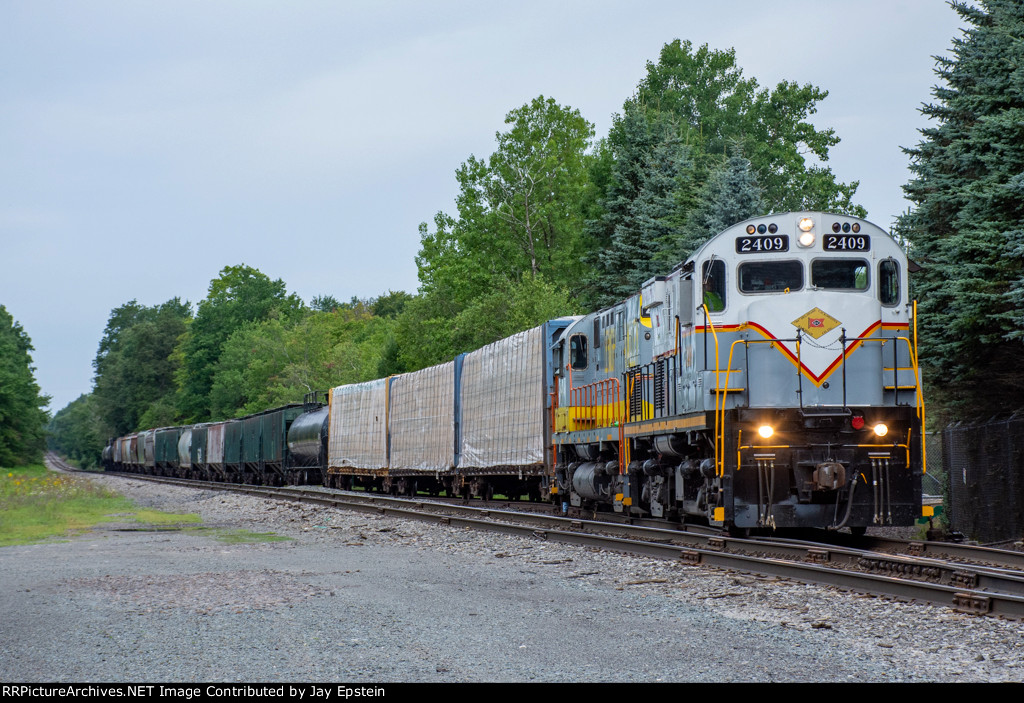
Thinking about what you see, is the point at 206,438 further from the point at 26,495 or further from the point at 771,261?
the point at 771,261

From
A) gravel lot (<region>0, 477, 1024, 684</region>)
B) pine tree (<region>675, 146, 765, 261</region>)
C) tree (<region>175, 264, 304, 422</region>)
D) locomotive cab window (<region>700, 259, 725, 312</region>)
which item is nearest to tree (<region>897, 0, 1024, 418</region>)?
locomotive cab window (<region>700, 259, 725, 312</region>)

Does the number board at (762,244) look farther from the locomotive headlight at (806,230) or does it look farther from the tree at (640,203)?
the tree at (640,203)

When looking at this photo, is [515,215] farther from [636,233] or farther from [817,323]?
[817,323]

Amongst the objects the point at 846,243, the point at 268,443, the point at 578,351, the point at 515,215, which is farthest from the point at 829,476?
the point at 515,215

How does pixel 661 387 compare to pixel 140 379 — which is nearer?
pixel 661 387

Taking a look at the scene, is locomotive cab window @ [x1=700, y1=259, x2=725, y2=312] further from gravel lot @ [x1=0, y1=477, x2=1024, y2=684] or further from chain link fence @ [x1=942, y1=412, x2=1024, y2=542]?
chain link fence @ [x1=942, y1=412, x2=1024, y2=542]

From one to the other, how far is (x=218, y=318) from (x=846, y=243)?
9140 cm

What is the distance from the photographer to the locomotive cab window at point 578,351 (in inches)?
702

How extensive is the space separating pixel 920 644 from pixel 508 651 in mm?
2634

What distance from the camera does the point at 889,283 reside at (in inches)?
483

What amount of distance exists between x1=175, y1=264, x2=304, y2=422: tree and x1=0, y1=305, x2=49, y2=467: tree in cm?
1298

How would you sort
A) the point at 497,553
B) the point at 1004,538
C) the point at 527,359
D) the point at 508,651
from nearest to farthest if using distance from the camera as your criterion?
the point at 508,651 < the point at 497,553 < the point at 1004,538 < the point at 527,359

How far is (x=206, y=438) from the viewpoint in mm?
51469
